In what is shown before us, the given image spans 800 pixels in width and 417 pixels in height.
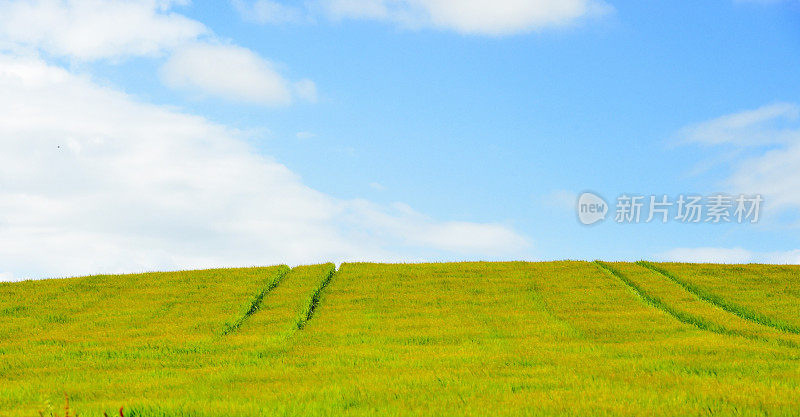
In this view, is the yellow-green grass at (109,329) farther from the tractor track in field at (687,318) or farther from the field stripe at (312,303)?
the tractor track in field at (687,318)

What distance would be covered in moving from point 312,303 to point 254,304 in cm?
245

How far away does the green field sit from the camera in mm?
12367

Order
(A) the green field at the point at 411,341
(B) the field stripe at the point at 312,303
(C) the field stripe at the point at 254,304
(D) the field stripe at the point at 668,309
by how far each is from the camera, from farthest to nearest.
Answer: (B) the field stripe at the point at 312,303
(C) the field stripe at the point at 254,304
(D) the field stripe at the point at 668,309
(A) the green field at the point at 411,341

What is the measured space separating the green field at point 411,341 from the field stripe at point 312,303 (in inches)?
6.4

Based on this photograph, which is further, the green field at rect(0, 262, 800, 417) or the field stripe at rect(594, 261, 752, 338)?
the field stripe at rect(594, 261, 752, 338)

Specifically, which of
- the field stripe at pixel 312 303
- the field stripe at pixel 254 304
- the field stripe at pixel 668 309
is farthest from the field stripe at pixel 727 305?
the field stripe at pixel 254 304

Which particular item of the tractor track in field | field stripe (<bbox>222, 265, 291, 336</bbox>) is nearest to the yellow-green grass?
field stripe (<bbox>222, 265, 291, 336</bbox>)

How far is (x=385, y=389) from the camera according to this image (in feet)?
43.3

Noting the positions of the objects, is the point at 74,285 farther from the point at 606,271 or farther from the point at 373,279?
the point at 606,271

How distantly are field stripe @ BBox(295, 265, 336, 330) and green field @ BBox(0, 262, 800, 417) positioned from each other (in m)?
0.16

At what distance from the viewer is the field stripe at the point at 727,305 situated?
24.9 m

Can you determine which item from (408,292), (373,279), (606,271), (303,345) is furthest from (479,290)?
(303,345)

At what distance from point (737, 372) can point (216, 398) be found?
10925 millimetres

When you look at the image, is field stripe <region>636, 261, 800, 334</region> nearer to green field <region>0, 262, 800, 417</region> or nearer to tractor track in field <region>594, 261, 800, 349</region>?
green field <region>0, 262, 800, 417</region>
